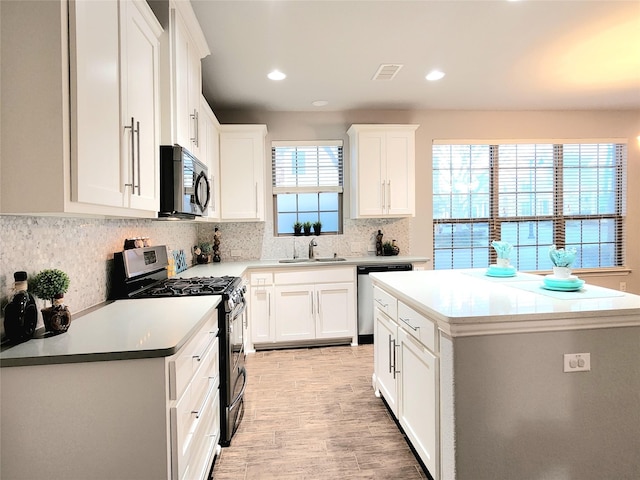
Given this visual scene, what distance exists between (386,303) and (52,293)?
1.83m

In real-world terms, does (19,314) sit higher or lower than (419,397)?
higher

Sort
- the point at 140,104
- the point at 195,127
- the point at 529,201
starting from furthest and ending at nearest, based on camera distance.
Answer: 1. the point at 529,201
2. the point at 195,127
3. the point at 140,104

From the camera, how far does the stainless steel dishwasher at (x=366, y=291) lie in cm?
411

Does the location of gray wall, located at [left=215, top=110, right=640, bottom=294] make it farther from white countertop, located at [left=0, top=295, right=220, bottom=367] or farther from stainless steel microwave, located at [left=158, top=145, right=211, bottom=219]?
white countertop, located at [left=0, top=295, right=220, bottom=367]

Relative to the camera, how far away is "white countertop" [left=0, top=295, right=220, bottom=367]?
122 cm

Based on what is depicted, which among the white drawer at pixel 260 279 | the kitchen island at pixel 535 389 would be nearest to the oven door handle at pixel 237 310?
the kitchen island at pixel 535 389

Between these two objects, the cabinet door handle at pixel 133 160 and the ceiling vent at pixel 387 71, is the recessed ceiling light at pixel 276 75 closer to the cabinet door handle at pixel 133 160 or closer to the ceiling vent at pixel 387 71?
the ceiling vent at pixel 387 71

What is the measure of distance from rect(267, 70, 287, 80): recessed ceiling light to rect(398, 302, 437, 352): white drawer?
236 cm

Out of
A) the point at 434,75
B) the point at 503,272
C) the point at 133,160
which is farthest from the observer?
the point at 434,75

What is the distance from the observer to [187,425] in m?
1.51

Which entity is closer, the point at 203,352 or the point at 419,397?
the point at 203,352

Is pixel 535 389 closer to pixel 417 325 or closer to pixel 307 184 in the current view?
pixel 417 325

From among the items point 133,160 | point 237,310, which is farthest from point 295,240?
point 133,160

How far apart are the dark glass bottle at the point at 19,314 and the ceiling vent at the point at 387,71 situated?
300 centimetres
